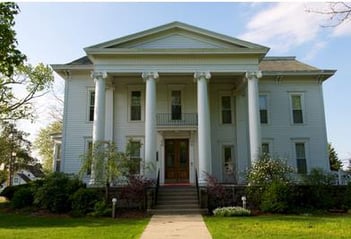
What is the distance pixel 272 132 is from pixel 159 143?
7.32 meters

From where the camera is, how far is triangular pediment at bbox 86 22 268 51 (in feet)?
63.2

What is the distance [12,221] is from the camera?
44.2 feet

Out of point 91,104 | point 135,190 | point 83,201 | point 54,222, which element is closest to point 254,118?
point 135,190

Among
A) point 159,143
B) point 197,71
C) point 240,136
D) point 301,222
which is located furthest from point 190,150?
point 301,222

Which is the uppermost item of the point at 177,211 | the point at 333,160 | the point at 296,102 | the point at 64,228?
the point at 296,102

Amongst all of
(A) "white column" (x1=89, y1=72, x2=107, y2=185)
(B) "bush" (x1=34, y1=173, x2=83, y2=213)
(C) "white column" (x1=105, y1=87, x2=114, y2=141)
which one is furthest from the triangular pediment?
(B) "bush" (x1=34, y1=173, x2=83, y2=213)

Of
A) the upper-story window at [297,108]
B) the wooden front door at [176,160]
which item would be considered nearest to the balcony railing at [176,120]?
the wooden front door at [176,160]

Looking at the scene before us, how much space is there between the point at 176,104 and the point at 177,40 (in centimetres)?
424

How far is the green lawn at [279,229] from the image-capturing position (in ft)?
31.8

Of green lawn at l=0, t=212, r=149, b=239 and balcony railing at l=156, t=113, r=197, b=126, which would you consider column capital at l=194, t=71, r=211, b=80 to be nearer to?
balcony railing at l=156, t=113, r=197, b=126

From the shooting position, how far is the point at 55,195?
52.1 feet

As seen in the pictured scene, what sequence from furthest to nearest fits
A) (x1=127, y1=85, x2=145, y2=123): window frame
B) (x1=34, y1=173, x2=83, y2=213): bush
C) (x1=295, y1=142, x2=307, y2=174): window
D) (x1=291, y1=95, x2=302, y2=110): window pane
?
(x1=291, y1=95, x2=302, y2=110): window pane < (x1=295, y1=142, x2=307, y2=174): window < (x1=127, y1=85, x2=145, y2=123): window frame < (x1=34, y1=173, x2=83, y2=213): bush

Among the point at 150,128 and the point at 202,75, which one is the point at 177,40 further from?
the point at 150,128

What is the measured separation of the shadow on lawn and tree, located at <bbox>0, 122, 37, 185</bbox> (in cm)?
2873
